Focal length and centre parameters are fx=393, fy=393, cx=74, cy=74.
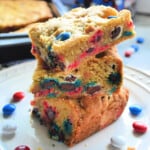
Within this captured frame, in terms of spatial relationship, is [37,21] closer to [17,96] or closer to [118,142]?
[17,96]

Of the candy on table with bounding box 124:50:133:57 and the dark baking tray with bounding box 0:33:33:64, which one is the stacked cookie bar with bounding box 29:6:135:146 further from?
the candy on table with bounding box 124:50:133:57

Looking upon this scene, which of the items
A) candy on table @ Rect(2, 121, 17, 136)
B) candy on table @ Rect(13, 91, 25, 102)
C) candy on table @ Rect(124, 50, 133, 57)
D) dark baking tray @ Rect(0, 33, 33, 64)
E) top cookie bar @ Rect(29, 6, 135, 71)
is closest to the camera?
top cookie bar @ Rect(29, 6, 135, 71)

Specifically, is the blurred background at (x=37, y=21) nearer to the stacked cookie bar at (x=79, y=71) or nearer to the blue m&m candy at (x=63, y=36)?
the stacked cookie bar at (x=79, y=71)

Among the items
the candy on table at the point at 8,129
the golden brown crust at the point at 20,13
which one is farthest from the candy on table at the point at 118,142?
the golden brown crust at the point at 20,13

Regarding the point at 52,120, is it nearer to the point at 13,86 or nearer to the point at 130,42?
the point at 13,86

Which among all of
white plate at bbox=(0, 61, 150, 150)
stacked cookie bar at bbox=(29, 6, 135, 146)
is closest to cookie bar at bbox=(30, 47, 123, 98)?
stacked cookie bar at bbox=(29, 6, 135, 146)

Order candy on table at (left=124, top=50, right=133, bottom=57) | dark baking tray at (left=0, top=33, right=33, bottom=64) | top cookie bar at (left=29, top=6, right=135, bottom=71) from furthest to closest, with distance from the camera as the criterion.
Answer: candy on table at (left=124, top=50, right=133, bottom=57)
dark baking tray at (left=0, top=33, right=33, bottom=64)
top cookie bar at (left=29, top=6, right=135, bottom=71)
